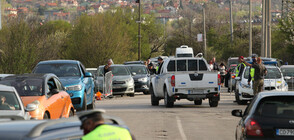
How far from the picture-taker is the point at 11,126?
654 centimetres

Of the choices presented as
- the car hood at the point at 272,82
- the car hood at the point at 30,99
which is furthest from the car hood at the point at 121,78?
the car hood at the point at 30,99

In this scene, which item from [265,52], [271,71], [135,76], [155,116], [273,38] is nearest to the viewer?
[155,116]

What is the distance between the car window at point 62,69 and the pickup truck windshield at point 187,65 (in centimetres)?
473

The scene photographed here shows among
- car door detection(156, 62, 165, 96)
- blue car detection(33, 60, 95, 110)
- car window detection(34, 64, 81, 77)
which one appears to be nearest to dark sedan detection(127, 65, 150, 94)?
car door detection(156, 62, 165, 96)

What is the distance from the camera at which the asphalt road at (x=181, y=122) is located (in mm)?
15352

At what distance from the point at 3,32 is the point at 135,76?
38.1 ft

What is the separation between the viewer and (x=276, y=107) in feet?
34.8

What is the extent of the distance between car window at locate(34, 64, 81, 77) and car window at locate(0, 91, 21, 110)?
9.03 m

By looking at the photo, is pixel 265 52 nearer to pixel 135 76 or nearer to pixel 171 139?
pixel 135 76

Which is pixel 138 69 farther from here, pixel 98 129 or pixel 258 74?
pixel 98 129

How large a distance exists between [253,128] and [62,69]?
41.3 ft

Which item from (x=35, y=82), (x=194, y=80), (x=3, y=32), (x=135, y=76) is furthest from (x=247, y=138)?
(x=3, y=32)

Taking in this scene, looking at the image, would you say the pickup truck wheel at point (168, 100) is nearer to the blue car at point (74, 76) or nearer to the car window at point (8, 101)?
the blue car at point (74, 76)

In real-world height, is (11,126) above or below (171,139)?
above
